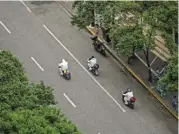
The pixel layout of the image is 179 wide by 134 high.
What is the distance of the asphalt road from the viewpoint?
29.0m

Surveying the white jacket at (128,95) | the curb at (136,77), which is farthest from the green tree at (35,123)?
the curb at (136,77)

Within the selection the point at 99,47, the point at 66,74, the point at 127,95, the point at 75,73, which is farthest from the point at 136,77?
the point at 66,74

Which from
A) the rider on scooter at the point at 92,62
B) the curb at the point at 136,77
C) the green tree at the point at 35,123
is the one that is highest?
the green tree at the point at 35,123

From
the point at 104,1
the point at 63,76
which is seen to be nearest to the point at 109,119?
the point at 63,76

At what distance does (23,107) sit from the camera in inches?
851

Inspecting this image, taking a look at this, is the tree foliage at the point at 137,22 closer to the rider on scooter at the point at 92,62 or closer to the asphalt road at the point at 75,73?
the rider on scooter at the point at 92,62

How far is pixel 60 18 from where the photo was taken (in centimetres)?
3678

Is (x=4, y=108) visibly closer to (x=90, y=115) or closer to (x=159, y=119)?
(x=90, y=115)

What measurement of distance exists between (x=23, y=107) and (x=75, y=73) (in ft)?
35.0

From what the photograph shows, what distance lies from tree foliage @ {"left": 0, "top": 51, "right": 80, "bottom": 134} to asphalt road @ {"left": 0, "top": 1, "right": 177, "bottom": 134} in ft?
20.1

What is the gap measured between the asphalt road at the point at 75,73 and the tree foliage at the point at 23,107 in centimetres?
613

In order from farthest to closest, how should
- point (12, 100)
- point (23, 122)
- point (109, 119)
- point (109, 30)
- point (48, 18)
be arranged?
point (48, 18) → point (109, 30) → point (109, 119) → point (12, 100) → point (23, 122)

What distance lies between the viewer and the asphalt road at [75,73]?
29.0 metres

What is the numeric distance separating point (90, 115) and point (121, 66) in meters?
5.00
